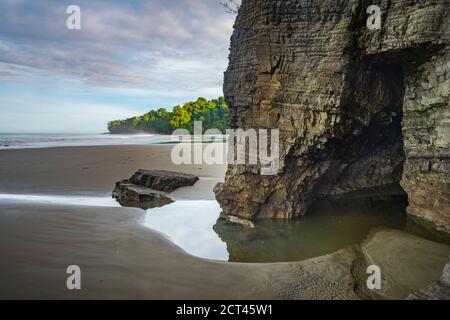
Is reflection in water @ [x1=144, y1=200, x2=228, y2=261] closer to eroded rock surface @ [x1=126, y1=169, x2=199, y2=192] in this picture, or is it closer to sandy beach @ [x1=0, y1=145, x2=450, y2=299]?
sandy beach @ [x1=0, y1=145, x2=450, y2=299]

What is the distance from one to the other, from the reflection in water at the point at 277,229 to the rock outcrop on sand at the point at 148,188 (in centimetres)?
73

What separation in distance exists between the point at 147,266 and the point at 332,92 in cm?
563

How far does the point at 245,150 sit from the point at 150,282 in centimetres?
478

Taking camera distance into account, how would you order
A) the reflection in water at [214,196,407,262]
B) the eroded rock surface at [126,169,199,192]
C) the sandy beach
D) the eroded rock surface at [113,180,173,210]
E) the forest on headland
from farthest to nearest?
1. the forest on headland
2. the eroded rock surface at [126,169,199,192]
3. the eroded rock surface at [113,180,173,210]
4. the reflection in water at [214,196,407,262]
5. the sandy beach

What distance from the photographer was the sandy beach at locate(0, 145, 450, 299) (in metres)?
4.35

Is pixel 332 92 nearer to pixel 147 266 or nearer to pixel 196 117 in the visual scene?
pixel 147 266

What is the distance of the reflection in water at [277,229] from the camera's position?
6.30 meters

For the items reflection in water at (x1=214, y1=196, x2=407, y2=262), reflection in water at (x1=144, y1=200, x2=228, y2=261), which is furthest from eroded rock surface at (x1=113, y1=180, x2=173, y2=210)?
reflection in water at (x1=214, y1=196, x2=407, y2=262)

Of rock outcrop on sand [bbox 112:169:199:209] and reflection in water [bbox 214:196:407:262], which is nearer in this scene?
reflection in water [bbox 214:196:407:262]

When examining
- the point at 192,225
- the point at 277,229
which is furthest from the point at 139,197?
→ the point at 277,229

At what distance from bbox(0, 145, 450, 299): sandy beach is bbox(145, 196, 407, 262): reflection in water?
540mm

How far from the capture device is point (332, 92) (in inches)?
286
